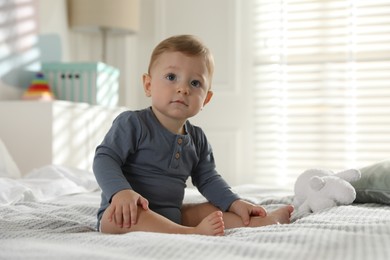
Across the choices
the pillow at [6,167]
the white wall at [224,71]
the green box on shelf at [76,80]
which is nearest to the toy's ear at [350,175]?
the pillow at [6,167]

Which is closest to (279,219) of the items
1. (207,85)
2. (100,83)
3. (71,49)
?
(207,85)

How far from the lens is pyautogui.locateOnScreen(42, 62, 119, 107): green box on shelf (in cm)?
308

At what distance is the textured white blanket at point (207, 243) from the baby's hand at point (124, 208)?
0.29 ft

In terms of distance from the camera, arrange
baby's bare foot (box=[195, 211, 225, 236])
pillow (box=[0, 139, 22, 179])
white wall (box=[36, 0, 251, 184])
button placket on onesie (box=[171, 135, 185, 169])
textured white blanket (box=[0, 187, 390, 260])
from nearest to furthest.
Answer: textured white blanket (box=[0, 187, 390, 260]) → baby's bare foot (box=[195, 211, 225, 236]) → button placket on onesie (box=[171, 135, 185, 169]) → pillow (box=[0, 139, 22, 179]) → white wall (box=[36, 0, 251, 184])

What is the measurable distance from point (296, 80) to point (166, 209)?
2.32 metres

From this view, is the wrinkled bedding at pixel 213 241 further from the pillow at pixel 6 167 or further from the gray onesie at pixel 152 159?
the pillow at pixel 6 167

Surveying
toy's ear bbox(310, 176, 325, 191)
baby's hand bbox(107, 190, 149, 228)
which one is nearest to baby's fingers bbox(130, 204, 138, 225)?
baby's hand bbox(107, 190, 149, 228)

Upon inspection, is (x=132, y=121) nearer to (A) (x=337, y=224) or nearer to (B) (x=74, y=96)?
(A) (x=337, y=224)

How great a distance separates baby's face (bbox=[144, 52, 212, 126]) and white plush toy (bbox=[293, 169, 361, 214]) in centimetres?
36

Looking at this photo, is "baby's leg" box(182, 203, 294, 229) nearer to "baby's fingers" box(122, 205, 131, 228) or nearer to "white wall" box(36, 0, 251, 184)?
"baby's fingers" box(122, 205, 131, 228)

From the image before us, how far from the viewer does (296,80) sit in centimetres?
356

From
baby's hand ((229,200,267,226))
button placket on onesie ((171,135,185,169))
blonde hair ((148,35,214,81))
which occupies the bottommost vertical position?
baby's hand ((229,200,267,226))

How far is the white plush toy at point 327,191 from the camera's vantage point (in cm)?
145

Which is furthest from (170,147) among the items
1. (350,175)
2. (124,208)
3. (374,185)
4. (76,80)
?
(76,80)
